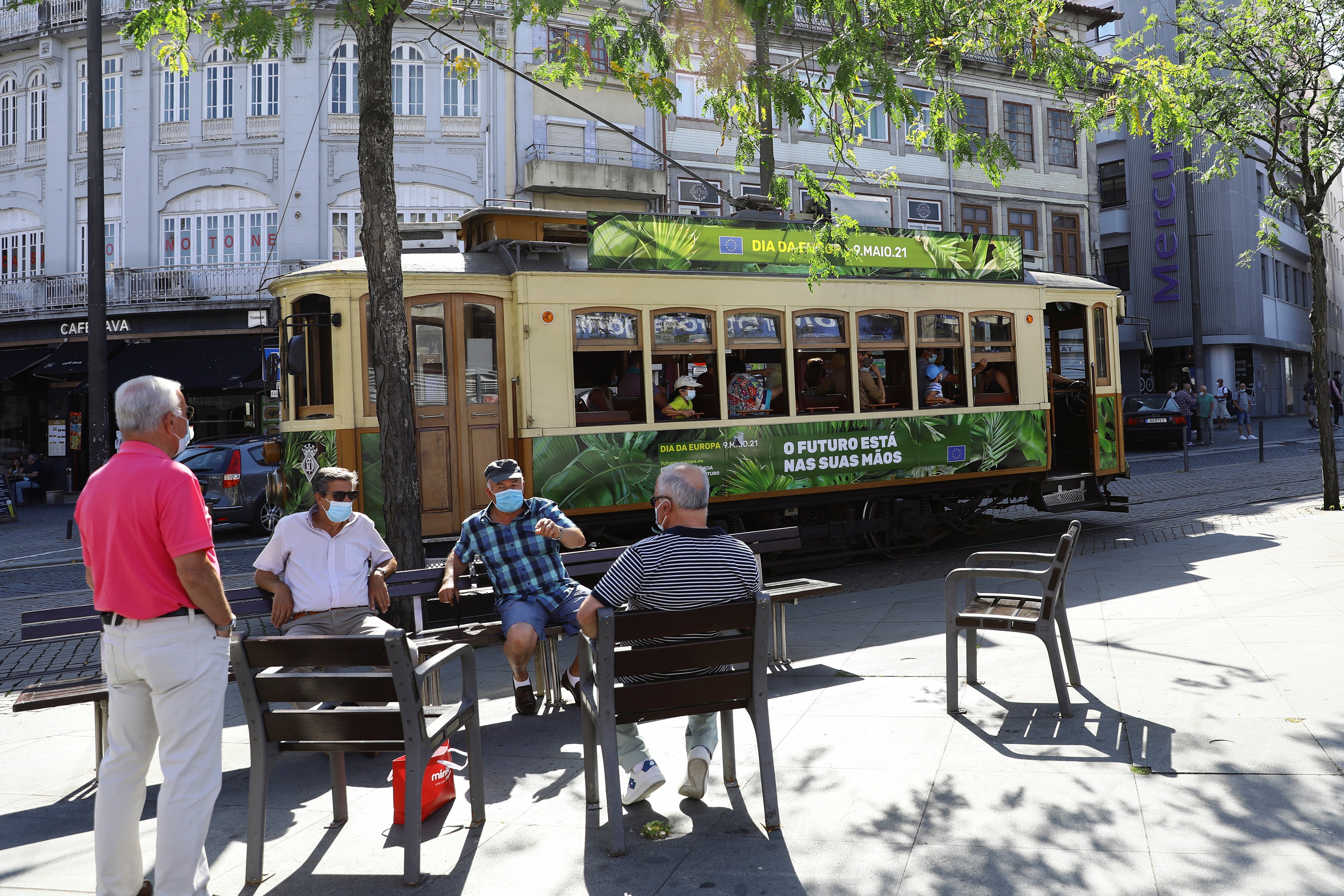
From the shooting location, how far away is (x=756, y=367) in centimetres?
1083

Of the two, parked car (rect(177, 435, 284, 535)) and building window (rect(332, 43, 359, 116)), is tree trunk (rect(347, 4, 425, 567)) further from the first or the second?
building window (rect(332, 43, 359, 116))

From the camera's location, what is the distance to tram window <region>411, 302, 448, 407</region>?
30.5ft

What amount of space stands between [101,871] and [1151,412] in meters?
26.1

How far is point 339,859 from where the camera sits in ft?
13.4

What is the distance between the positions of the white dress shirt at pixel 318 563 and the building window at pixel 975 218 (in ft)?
95.7

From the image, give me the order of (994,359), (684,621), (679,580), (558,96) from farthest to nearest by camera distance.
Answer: (994,359) → (558,96) → (679,580) → (684,621)

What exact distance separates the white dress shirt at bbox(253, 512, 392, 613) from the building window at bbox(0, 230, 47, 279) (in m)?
25.7

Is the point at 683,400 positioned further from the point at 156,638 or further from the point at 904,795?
the point at 156,638

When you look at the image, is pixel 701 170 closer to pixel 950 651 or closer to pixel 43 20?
pixel 43 20

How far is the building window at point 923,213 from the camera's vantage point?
3153 centimetres

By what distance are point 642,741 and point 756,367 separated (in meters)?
6.63

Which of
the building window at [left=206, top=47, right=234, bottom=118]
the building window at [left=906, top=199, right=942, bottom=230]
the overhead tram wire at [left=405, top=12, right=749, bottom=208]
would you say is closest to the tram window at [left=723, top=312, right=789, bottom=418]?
the overhead tram wire at [left=405, top=12, right=749, bottom=208]

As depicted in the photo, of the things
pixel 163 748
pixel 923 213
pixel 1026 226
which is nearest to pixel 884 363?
pixel 163 748

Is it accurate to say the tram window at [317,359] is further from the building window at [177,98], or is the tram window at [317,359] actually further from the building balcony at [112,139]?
the building balcony at [112,139]
